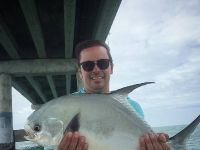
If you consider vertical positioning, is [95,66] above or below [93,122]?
above

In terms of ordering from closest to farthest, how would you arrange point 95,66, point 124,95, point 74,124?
1. point 74,124
2. point 124,95
3. point 95,66

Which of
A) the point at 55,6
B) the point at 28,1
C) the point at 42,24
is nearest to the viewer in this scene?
the point at 28,1

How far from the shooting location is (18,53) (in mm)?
18203

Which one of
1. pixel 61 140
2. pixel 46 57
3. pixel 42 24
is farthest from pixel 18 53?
pixel 61 140

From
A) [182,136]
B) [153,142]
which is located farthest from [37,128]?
[182,136]

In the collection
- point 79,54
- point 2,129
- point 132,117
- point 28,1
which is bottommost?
point 2,129

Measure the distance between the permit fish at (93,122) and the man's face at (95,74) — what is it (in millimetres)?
1195

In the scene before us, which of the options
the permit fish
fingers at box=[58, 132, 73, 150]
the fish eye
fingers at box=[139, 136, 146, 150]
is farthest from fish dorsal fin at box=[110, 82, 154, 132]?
the fish eye

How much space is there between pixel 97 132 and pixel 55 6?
1163cm

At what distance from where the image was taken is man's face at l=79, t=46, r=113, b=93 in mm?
4340

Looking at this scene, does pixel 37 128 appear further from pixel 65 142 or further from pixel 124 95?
pixel 124 95

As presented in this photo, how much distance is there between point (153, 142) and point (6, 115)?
1591 centimetres

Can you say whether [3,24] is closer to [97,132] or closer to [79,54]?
[79,54]

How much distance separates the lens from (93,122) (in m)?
2.97
